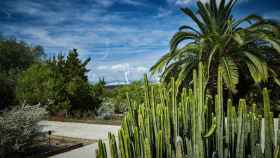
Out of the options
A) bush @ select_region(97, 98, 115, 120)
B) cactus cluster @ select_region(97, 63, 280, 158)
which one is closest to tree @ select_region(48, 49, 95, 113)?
bush @ select_region(97, 98, 115, 120)

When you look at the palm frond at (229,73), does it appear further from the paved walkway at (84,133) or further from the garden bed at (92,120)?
the garden bed at (92,120)

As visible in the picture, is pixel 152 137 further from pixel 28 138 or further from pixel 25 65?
pixel 25 65

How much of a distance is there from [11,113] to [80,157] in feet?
6.90

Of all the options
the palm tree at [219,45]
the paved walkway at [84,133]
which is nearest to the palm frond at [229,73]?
the palm tree at [219,45]

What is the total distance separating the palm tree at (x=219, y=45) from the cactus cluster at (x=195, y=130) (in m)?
5.40

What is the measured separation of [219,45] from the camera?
334 inches

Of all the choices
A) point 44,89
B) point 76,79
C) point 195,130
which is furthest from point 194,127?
point 44,89

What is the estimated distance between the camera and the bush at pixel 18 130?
5082mm

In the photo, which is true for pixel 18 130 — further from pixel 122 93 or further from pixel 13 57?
pixel 13 57

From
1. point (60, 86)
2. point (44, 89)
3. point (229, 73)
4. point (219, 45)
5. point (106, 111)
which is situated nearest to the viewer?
point (229, 73)

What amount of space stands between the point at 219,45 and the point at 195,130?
6.70 m

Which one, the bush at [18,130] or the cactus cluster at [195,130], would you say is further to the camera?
the bush at [18,130]

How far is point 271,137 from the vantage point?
2.24 m

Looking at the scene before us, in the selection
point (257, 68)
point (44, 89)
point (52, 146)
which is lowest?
point (52, 146)
